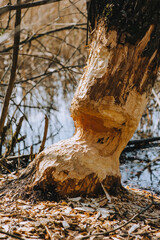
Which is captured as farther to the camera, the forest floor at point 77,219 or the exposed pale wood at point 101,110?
the exposed pale wood at point 101,110

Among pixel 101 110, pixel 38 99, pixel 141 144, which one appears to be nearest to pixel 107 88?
pixel 101 110

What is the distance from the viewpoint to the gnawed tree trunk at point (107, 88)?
1571mm

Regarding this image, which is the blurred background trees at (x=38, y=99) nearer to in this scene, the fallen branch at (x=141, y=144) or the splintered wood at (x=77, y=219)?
the fallen branch at (x=141, y=144)

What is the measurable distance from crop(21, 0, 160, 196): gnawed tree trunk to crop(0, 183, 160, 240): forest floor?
0.13 meters

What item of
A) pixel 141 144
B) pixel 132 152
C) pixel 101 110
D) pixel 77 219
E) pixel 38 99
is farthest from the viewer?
pixel 38 99

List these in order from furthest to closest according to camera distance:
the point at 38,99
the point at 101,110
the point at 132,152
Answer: the point at 38,99 < the point at 132,152 < the point at 101,110

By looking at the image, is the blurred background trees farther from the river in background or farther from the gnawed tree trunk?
the gnawed tree trunk

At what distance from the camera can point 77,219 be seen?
141 cm

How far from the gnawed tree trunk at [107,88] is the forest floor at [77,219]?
0.13m

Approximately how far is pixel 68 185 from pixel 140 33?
1.08 meters

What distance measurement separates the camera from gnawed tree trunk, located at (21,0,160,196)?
61.9 inches

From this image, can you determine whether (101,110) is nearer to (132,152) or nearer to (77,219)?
(77,219)

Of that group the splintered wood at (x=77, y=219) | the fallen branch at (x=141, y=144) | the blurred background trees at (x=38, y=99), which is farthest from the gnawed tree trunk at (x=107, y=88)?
the fallen branch at (x=141, y=144)

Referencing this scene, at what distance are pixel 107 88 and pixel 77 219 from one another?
2.71 ft
